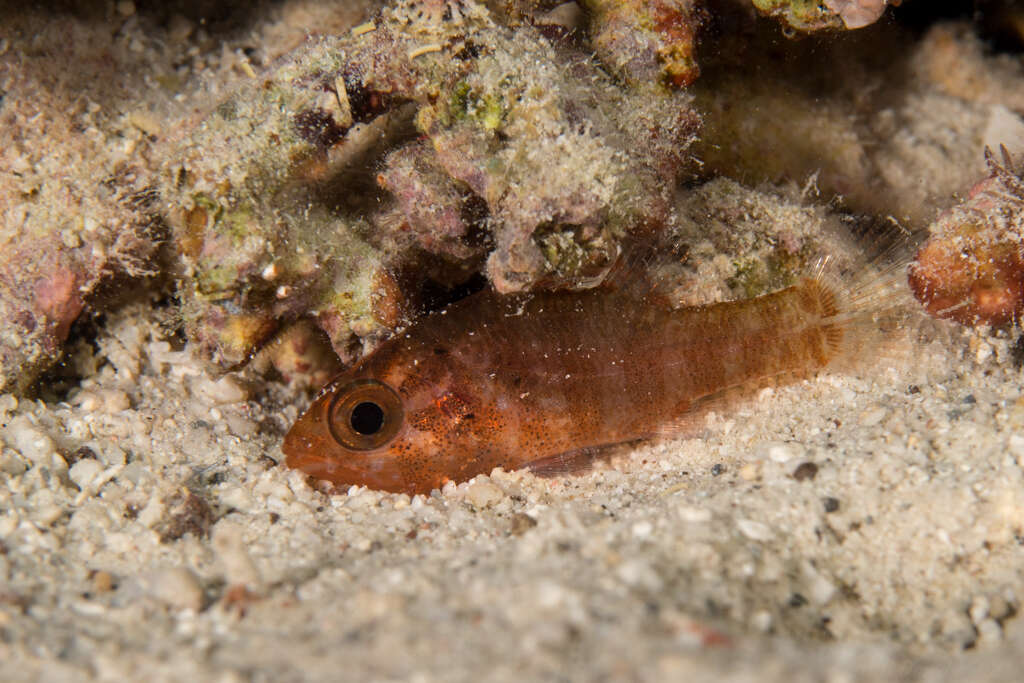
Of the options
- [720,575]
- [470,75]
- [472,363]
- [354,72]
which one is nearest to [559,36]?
[470,75]

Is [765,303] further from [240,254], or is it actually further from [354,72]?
[240,254]

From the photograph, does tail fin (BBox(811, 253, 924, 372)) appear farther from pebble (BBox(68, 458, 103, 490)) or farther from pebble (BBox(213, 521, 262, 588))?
pebble (BBox(68, 458, 103, 490))

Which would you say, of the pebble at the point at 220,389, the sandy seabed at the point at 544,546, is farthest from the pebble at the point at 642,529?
the pebble at the point at 220,389

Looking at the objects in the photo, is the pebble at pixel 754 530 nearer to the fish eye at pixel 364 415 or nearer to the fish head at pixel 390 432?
the fish head at pixel 390 432

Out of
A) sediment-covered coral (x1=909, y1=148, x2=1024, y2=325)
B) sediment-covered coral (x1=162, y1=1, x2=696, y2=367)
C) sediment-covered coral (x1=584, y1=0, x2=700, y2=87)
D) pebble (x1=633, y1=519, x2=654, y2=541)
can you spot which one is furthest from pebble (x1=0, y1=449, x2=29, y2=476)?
sediment-covered coral (x1=909, y1=148, x2=1024, y2=325)


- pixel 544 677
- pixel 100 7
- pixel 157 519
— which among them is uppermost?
pixel 100 7

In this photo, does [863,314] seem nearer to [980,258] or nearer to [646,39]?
[980,258]
